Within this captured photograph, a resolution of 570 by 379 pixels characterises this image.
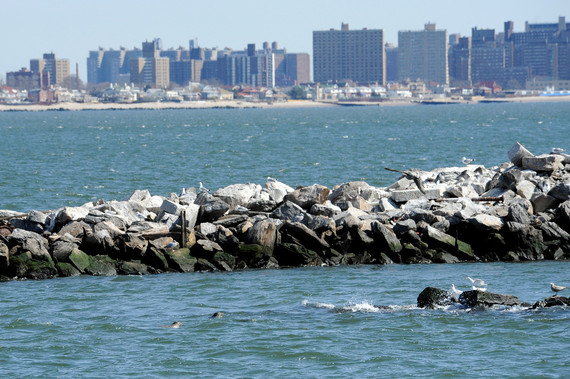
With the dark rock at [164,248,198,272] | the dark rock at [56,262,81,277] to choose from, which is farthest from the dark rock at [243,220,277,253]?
the dark rock at [56,262,81,277]

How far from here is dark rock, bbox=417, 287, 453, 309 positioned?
18781mm

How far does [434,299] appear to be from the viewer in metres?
18.8

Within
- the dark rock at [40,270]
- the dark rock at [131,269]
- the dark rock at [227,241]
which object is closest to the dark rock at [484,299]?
the dark rock at [227,241]

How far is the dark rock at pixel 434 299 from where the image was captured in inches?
739

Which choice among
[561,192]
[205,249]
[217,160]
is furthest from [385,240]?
[217,160]

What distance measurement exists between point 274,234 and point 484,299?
21.0 feet

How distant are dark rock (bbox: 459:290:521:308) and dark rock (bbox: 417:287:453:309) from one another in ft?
0.86

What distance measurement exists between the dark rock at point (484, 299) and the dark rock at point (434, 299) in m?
0.26

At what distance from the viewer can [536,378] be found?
14.9 m

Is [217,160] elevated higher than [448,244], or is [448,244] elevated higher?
[217,160]

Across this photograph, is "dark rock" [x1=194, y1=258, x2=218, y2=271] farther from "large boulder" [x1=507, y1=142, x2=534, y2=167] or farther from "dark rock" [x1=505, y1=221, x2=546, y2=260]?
"large boulder" [x1=507, y1=142, x2=534, y2=167]

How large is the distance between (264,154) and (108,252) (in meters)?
40.5

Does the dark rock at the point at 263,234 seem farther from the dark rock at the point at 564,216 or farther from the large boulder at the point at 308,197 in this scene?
the dark rock at the point at 564,216

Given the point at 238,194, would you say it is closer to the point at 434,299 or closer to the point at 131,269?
the point at 131,269
